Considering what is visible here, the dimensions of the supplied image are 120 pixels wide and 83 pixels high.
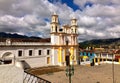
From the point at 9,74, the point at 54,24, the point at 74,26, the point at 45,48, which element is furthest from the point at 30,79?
the point at 74,26

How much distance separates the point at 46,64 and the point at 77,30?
11249 millimetres

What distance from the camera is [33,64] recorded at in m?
32.6

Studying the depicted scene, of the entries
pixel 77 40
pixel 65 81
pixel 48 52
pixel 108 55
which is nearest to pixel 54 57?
pixel 48 52

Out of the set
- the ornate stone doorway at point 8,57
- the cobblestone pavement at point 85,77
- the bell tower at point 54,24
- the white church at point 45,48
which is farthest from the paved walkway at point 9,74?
the bell tower at point 54,24

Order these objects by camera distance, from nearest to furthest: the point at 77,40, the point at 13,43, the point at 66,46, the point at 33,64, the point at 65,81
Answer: the point at 65,81, the point at 13,43, the point at 33,64, the point at 66,46, the point at 77,40

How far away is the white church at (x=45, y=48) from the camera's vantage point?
2908 centimetres

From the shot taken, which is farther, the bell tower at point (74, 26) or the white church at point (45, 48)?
the bell tower at point (74, 26)

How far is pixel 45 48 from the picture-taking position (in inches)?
1371

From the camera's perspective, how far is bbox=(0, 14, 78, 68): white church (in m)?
29.1

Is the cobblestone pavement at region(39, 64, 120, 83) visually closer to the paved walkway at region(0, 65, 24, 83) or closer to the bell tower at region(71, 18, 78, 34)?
the bell tower at region(71, 18, 78, 34)

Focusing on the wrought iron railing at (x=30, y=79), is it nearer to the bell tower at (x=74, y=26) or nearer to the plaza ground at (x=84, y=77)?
the plaza ground at (x=84, y=77)

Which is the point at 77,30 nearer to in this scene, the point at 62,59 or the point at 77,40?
the point at 77,40

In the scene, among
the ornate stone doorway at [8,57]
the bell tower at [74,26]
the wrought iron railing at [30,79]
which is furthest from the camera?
the bell tower at [74,26]

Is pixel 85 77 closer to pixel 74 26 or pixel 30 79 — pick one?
pixel 74 26
